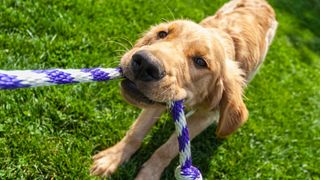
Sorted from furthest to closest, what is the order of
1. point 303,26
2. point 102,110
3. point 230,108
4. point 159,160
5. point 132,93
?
point 303,26 < point 102,110 < point 159,160 < point 230,108 < point 132,93

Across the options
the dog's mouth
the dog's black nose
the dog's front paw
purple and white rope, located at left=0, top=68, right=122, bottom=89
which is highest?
purple and white rope, located at left=0, top=68, right=122, bottom=89

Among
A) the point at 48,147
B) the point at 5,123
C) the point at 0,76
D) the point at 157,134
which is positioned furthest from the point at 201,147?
the point at 0,76

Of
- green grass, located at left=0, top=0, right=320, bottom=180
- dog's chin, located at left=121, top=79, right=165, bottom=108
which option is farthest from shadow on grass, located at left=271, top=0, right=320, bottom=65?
dog's chin, located at left=121, top=79, right=165, bottom=108

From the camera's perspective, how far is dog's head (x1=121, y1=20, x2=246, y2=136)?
3000mm

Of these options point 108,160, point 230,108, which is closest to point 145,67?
point 230,108

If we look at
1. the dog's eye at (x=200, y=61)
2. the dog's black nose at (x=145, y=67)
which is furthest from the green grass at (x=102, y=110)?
the dog's black nose at (x=145, y=67)

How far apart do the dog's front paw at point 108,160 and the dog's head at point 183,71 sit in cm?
85

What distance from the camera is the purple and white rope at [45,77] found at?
89.3 inches

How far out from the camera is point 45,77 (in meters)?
2.43

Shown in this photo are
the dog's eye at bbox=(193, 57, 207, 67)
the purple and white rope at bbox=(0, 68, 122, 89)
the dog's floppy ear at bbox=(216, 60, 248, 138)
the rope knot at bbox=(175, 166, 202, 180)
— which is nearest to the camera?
the purple and white rope at bbox=(0, 68, 122, 89)

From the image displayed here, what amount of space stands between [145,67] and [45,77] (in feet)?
2.44

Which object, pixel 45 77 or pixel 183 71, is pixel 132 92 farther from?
pixel 45 77

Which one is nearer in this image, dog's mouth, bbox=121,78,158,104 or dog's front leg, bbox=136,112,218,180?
dog's mouth, bbox=121,78,158,104

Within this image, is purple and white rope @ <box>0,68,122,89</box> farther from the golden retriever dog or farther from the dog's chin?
the golden retriever dog
